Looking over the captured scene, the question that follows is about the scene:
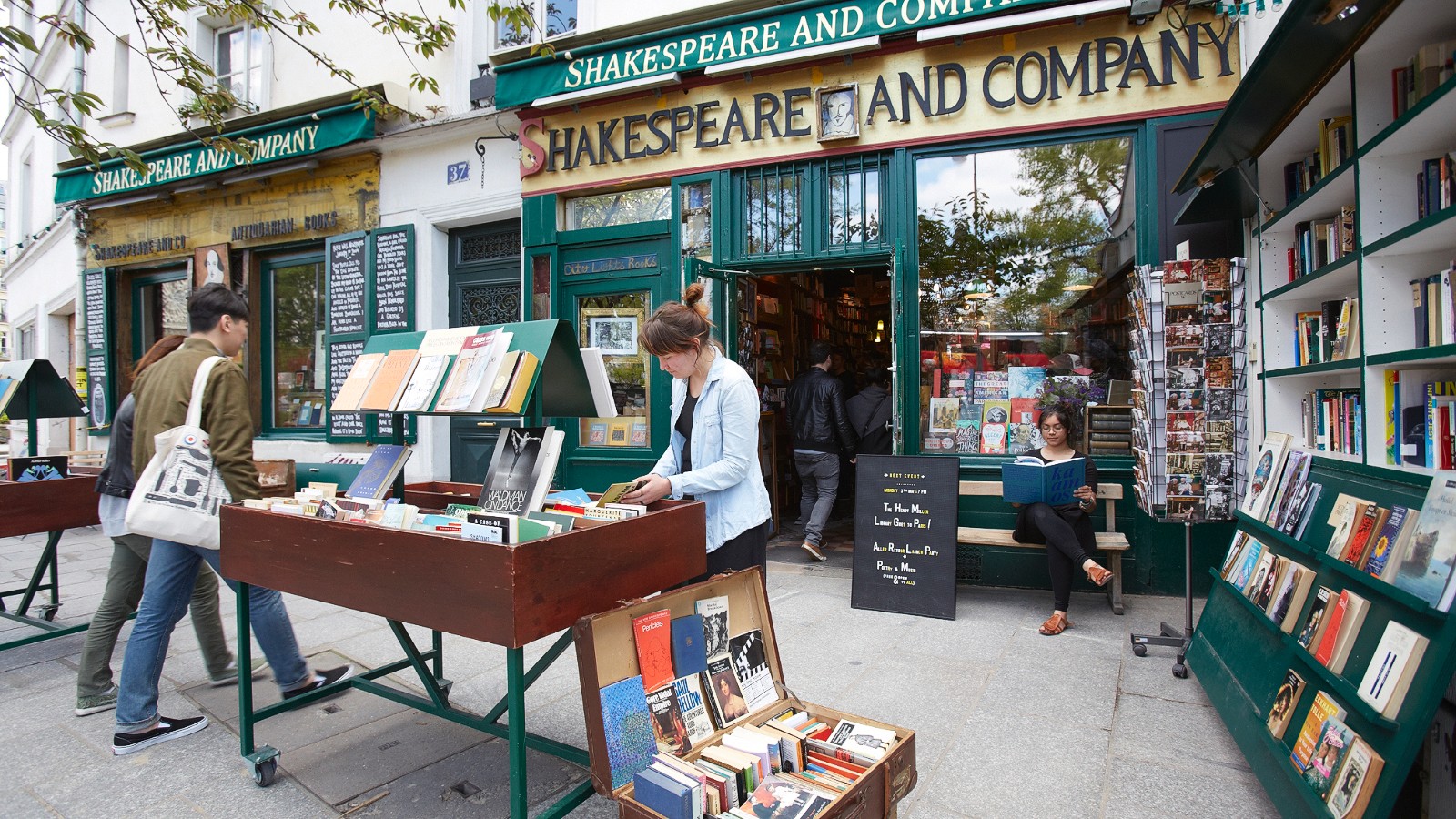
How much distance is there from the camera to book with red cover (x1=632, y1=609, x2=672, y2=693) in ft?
7.30

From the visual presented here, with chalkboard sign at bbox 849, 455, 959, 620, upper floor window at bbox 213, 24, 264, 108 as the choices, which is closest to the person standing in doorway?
chalkboard sign at bbox 849, 455, 959, 620

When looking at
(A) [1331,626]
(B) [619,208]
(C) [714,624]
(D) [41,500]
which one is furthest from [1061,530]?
(D) [41,500]

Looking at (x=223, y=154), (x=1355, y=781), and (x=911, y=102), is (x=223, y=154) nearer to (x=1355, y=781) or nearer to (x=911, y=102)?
(x=911, y=102)

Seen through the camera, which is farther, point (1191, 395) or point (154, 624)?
point (1191, 395)

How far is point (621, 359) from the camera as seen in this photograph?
6.93 m

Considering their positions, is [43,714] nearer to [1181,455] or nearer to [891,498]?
[891,498]

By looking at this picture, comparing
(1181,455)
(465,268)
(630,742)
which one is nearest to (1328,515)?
(1181,455)

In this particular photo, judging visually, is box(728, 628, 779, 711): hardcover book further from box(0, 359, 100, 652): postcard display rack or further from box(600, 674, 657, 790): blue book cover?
box(0, 359, 100, 652): postcard display rack

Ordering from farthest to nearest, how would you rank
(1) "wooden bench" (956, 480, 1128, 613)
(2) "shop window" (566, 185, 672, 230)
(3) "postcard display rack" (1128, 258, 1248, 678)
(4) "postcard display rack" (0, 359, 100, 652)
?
(2) "shop window" (566, 185, 672, 230), (1) "wooden bench" (956, 480, 1128, 613), (4) "postcard display rack" (0, 359, 100, 652), (3) "postcard display rack" (1128, 258, 1248, 678)

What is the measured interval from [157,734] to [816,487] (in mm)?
4774

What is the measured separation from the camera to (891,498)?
16.6ft

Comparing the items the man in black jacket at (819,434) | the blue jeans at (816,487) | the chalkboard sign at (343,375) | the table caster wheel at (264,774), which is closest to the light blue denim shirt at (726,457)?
the table caster wheel at (264,774)

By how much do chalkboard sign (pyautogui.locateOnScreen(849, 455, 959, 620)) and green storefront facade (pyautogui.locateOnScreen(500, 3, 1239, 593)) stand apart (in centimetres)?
71

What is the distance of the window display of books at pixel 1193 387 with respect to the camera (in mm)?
4016
